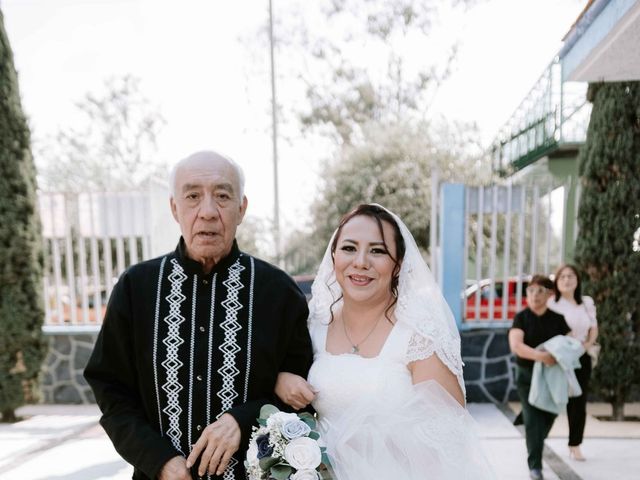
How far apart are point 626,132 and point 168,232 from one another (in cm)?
524

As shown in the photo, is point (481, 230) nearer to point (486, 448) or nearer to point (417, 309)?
point (486, 448)

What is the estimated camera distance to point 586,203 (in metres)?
5.21

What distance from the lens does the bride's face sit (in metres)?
1.90

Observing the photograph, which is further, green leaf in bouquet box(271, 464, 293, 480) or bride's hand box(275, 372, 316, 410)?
bride's hand box(275, 372, 316, 410)

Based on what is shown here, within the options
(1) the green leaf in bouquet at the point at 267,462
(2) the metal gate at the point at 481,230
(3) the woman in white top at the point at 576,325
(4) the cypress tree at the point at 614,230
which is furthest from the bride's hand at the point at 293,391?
(4) the cypress tree at the point at 614,230

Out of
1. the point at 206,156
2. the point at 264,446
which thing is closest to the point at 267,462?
the point at 264,446

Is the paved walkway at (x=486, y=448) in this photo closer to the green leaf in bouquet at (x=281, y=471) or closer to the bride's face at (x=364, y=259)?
the bride's face at (x=364, y=259)

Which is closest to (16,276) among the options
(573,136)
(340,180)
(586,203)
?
(586,203)

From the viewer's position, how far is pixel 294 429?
4.81 feet

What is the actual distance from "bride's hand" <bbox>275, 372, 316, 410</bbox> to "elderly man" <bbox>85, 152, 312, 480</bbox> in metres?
0.04

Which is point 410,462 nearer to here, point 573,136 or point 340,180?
point 573,136

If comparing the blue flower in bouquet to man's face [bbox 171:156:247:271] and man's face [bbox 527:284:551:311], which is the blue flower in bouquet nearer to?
man's face [bbox 171:156:247:271]

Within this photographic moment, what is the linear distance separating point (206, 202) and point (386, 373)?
0.92m

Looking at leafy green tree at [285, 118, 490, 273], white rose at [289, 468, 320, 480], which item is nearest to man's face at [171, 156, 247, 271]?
white rose at [289, 468, 320, 480]
